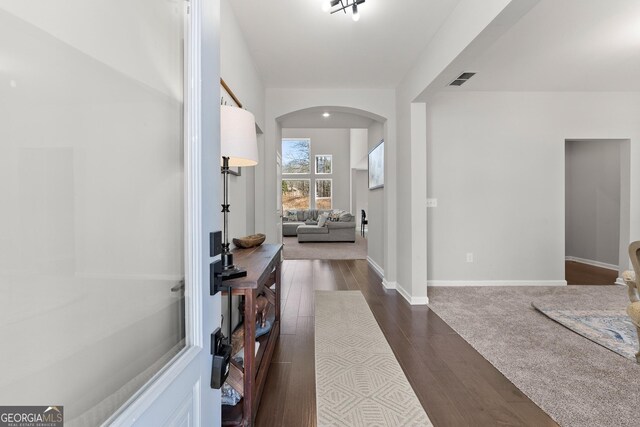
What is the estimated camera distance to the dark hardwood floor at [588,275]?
4.13 m

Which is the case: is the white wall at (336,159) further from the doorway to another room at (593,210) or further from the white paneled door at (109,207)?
the white paneled door at (109,207)

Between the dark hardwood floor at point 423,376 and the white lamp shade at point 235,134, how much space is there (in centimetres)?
136

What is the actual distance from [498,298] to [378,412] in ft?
8.53

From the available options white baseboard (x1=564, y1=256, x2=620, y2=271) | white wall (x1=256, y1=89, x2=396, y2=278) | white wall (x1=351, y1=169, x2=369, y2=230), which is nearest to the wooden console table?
white wall (x1=256, y1=89, x2=396, y2=278)

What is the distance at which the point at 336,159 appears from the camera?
1162 centimetres

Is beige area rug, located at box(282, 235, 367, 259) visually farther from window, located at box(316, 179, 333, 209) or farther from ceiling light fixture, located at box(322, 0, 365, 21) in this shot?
ceiling light fixture, located at box(322, 0, 365, 21)

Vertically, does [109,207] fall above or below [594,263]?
above

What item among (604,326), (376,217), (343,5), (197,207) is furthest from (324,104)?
(604,326)

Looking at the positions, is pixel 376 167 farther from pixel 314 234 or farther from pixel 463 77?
pixel 314 234

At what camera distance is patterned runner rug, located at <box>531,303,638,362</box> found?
222 cm

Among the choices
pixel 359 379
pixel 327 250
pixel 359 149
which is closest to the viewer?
pixel 359 379

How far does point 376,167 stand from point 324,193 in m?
6.94

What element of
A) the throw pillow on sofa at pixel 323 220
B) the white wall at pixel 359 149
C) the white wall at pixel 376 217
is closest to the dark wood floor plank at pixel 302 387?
the white wall at pixel 376 217

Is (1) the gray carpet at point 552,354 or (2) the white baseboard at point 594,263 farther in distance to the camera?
(2) the white baseboard at point 594,263
